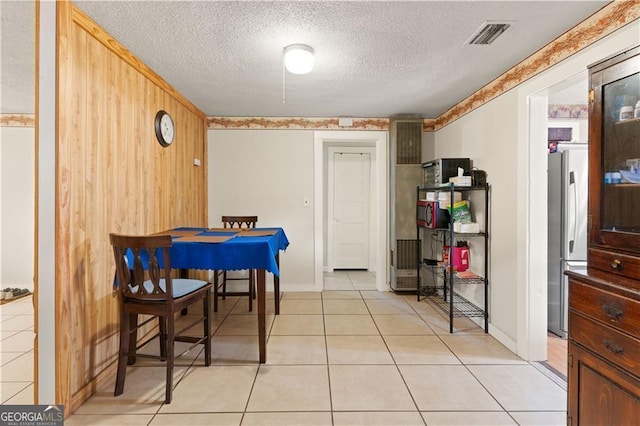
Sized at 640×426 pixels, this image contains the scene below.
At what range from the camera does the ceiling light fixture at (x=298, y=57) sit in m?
2.31

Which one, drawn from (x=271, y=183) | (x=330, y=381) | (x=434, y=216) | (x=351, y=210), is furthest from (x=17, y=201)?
(x=351, y=210)

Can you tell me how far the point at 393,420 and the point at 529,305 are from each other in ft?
4.91

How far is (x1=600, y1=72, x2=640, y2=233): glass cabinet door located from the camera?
135 cm

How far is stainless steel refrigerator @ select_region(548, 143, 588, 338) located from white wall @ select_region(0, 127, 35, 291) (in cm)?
393

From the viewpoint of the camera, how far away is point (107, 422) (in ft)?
5.98

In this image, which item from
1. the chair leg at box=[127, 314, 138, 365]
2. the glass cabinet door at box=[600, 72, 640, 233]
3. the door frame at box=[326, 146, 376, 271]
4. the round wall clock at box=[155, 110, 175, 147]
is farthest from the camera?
the door frame at box=[326, 146, 376, 271]

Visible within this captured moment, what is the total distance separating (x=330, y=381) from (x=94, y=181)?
82.4 inches

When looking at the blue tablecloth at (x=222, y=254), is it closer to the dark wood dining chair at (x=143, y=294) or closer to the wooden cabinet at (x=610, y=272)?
the dark wood dining chair at (x=143, y=294)

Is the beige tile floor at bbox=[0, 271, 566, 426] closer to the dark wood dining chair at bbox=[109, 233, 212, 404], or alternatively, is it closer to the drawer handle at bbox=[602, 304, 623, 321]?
the dark wood dining chair at bbox=[109, 233, 212, 404]

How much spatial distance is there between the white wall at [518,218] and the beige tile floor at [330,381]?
0.26 metres

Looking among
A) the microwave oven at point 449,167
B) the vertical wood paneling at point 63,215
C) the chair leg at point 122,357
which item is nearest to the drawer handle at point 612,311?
the microwave oven at point 449,167

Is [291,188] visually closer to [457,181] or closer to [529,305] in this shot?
[457,181]

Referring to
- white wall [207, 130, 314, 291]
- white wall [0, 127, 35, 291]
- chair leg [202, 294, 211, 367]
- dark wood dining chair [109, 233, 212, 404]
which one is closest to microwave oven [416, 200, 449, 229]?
white wall [207, 130, 314, 291]

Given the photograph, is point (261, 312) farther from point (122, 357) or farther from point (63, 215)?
point (63, 215)
